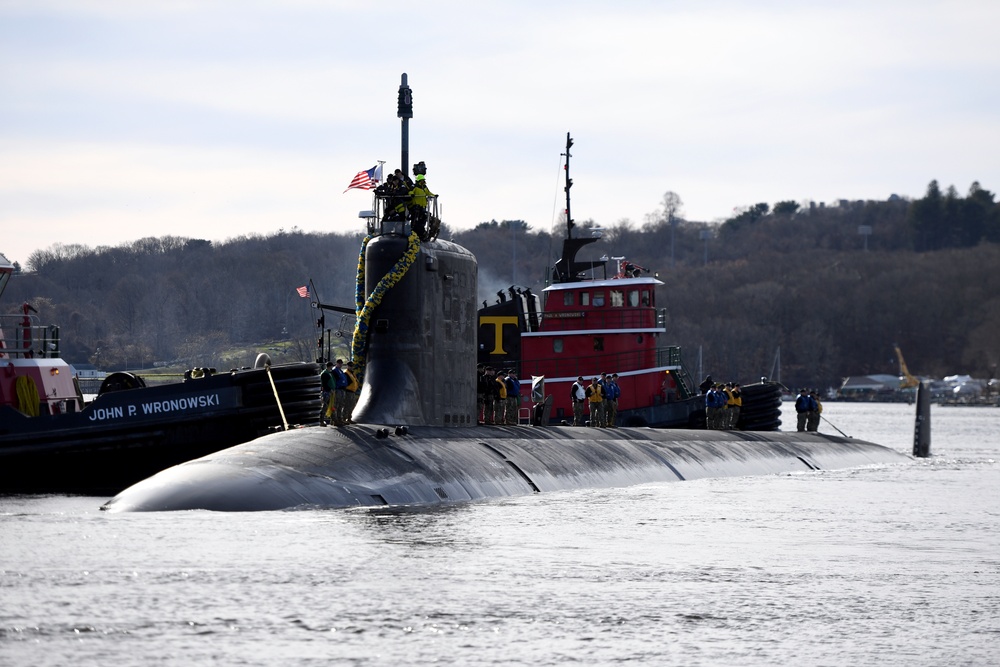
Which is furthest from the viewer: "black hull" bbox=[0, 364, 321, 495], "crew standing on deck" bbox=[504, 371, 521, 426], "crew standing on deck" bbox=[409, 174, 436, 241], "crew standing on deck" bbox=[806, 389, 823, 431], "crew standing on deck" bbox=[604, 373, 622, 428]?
"crew standing on deck" bbox=[806, 389, 823, 431]

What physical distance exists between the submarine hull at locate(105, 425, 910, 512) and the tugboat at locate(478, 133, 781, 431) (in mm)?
10087

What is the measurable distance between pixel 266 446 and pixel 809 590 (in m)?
8.97

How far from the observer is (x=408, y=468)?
22359mm

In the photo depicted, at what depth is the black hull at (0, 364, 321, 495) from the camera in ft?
94.3

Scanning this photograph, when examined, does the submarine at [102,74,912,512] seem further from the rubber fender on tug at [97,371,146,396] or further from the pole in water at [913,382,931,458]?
the pole in water at [913,382,931,458]

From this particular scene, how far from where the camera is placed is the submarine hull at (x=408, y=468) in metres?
20.2

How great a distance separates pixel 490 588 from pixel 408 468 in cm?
596

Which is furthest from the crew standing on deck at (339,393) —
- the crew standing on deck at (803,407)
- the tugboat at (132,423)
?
the crew standing on deck at (803,407)

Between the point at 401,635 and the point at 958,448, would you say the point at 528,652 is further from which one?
the point at 958,448

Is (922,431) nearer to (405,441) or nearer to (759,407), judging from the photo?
(759,407)

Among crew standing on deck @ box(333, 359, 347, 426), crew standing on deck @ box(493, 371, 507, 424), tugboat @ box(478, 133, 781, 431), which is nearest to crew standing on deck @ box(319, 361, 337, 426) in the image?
crew standing on deck @ box(333, 359, 347, 426)

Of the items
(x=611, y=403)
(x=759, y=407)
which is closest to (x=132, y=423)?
(x=611, y=403)

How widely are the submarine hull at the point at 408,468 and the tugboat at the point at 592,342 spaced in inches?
397

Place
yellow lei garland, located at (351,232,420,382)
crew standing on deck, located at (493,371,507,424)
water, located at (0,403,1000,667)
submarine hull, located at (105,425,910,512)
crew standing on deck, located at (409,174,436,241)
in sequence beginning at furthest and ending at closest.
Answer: crew standing on deck, located at (493,371,507,424), crew standing on deck, located at (409,174,436,241), yellow lei garland, located at (351,232,420,382), submarine hull, located at (105,425,910,512), water, located at (0,403,1000,667)
